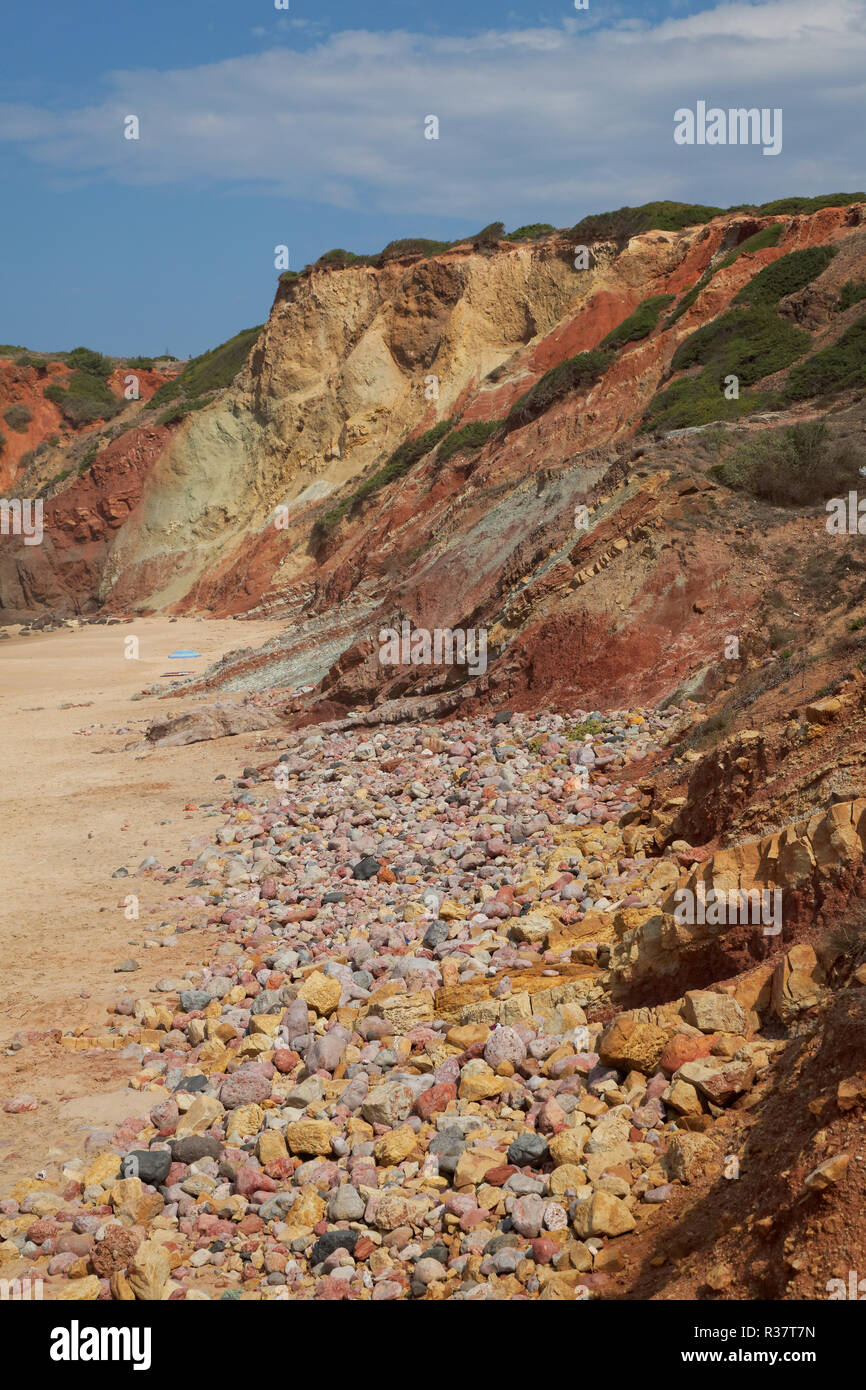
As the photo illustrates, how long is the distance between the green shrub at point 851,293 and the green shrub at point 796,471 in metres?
8.74

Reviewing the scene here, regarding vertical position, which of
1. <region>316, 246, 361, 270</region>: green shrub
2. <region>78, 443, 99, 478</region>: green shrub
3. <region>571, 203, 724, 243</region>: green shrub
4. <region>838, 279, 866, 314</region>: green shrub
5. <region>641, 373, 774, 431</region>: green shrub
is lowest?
<region>641, 373, 774, 431</region>: green shrub

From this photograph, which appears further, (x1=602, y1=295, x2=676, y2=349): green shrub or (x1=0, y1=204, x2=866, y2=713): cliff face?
(x1=602, y1=295, x2=676, y2=349): green shrub

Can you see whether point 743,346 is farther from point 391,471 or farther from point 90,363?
point 90,363

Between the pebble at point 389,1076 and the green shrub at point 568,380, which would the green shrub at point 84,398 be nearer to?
the green shrub at point 568,380

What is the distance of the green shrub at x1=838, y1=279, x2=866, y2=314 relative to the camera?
22109mm

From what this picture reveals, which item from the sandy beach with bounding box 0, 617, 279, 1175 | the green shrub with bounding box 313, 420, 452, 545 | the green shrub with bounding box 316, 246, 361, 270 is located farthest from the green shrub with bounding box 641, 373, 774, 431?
the green shrub with bounding box 316, 246, 361, 270

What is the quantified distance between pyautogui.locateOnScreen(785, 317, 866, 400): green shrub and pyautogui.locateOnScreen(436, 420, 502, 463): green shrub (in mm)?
13496

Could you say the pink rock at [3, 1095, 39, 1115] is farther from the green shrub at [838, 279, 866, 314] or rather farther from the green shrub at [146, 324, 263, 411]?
the green shrub at [146, 324, 263, 411]

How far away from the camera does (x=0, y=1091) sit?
688 cm

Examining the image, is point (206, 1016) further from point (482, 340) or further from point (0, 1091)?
point (482, 340)

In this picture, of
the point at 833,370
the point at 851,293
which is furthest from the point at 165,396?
the point at 833,370

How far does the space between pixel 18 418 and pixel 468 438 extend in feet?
159

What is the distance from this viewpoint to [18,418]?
71.6 metres

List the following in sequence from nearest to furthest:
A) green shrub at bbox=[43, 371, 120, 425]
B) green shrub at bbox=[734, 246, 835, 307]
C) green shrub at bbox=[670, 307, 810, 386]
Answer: green shrub at bbox=[670, 307, 810, 386] < green shrub at bbox=[734, 246, 835, 307] < green shrub at bbox=[43, 371, 120, 425]
